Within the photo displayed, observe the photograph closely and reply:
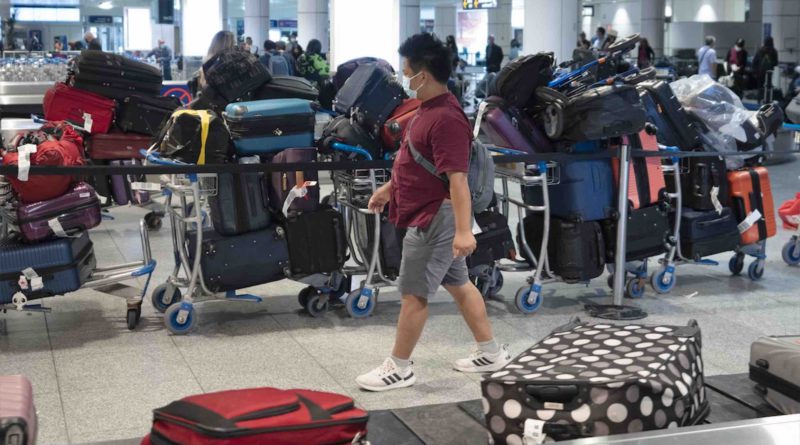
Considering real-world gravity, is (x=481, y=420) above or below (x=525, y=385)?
below

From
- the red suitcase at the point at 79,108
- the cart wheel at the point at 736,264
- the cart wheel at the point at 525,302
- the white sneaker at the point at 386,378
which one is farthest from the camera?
the red suitcase at the point at 79,108

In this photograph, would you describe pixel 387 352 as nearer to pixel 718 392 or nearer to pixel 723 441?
pixel 718 392

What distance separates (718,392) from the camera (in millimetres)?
4414

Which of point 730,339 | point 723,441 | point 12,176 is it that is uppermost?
point 12,176

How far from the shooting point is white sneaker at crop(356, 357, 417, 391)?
4.99 meters

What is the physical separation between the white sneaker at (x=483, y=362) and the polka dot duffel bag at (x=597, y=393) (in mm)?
1274

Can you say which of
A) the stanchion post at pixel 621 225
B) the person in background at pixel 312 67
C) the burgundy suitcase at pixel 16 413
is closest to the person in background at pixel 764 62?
the person in background at pixel 312 67

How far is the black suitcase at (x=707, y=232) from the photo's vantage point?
23.4 feet

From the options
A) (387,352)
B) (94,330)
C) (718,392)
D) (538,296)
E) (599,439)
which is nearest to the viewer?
(599,439)

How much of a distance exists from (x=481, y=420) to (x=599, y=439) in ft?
3.27

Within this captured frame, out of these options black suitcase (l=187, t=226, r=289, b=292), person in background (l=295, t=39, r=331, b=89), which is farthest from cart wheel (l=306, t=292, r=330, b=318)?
person in background (l=295, t=39, r=331, b=89)

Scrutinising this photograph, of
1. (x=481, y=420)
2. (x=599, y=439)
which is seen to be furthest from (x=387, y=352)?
(x=599, y=439)

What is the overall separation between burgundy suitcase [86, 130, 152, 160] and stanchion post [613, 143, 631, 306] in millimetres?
3956

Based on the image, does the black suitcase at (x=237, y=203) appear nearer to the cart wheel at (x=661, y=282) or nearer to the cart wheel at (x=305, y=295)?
the cart wheel at (x=305, y=295)
